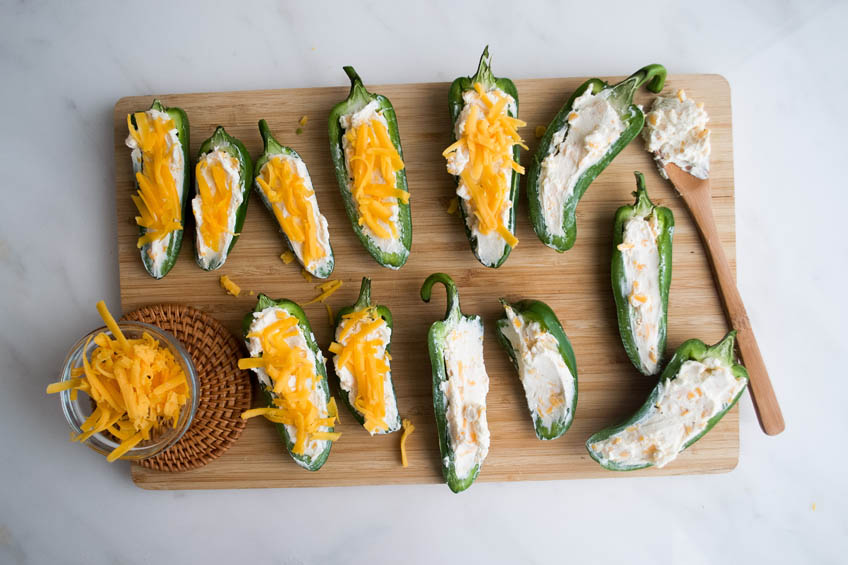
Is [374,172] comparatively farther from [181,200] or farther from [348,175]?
[181,200]

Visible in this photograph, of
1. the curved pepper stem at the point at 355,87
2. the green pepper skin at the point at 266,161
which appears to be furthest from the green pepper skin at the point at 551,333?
the curved pepper stem at the point at 355,87

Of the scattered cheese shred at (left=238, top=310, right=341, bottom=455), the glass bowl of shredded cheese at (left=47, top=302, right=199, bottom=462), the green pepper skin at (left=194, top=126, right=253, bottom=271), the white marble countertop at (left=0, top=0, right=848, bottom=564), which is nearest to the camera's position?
the glass bowl of shredded cheese at (left=47, top=302, right=199, bottom=462)

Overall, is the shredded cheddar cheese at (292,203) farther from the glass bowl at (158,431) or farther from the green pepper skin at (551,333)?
the green pepper skin at (551,333)

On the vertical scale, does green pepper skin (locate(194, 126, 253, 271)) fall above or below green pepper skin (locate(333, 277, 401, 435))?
above

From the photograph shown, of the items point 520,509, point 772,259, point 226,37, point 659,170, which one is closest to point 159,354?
point 226,37

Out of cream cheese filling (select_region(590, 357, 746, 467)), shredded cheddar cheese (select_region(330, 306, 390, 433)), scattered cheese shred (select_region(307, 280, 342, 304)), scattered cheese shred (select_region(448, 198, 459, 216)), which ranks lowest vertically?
cream cheese filling (select_region(590, 357, 746, 467))

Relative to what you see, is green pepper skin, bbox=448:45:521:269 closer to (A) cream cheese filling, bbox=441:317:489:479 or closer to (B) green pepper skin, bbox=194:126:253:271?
(A) cream cheese filling, bbox=441:317:489:479

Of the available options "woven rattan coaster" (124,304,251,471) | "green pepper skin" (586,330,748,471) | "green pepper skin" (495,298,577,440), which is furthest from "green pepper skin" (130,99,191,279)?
"green pepper skin" (586,330,748,471)
